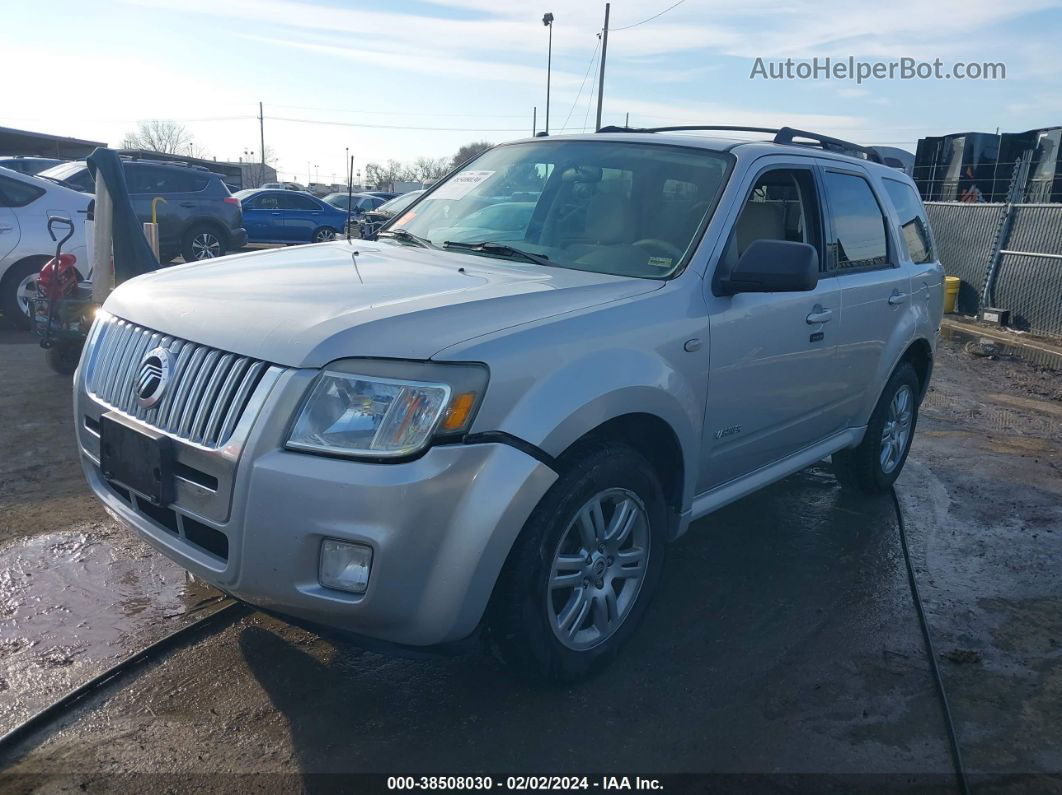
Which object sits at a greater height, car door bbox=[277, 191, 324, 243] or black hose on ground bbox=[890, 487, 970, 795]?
car door bbox=[277, 191, 324, 243]

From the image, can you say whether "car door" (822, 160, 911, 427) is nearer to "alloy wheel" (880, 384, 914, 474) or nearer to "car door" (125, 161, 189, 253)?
"alloy wheel" (880, 384, 914, 474)

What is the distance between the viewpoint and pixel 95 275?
7.07m

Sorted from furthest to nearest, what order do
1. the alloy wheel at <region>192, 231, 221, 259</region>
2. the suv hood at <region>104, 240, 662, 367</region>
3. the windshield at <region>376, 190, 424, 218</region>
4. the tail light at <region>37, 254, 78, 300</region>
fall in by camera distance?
the alloy wheel at <region>192, 231, 221, 259</region>, the tail light at <region>37, 254, 78, 300</region>, the windshield at <region>376, 190, 424, 218</region>, the suv hood at <region>104, 240, 662, 367</region>

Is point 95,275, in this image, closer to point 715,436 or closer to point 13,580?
point 13,580

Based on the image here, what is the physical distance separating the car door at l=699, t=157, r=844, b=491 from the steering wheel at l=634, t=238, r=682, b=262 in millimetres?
163

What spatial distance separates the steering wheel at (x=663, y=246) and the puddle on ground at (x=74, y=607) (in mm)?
2268

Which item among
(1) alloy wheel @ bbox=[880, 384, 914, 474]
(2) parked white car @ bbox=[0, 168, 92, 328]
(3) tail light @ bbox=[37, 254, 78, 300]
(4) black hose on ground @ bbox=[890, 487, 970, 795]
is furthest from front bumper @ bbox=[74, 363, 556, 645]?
(2) parked white car @ bbox=[0, 168, 92, 328]

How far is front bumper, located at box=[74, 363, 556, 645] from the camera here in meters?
2.43

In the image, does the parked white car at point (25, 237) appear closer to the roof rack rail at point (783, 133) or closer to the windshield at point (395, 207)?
the windshield at point (395, 207)

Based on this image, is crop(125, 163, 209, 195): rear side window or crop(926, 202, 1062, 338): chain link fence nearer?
crop(926, 202, 1062, 338): chain link fence

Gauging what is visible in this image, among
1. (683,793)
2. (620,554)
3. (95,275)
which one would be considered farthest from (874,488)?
(95,275)

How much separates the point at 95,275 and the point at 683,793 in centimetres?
622

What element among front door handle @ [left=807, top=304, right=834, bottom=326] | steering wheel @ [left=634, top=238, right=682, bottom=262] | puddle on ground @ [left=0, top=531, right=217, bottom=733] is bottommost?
puddle on ground @ [left=0, top=531, right=217, bottom=733]

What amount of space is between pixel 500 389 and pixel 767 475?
→ 1.95 meters
